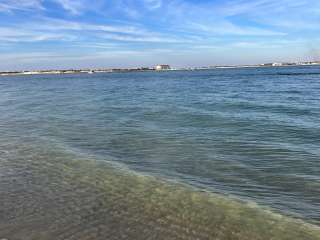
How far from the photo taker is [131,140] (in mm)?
17828

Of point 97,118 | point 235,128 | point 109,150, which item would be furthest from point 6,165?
point 97,118

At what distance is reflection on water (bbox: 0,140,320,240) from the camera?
7992 millimetres

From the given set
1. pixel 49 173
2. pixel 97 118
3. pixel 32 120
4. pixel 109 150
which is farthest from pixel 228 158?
pixel 32 120

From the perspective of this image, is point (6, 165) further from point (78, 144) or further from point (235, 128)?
point (235, 128)

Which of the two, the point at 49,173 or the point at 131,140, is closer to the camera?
the point at 49,173

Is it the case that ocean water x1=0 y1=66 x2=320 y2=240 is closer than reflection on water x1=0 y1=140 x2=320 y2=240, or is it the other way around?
reflection on water x1=0 y1=140 x2=320 y2=240

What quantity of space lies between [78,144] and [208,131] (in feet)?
18.5

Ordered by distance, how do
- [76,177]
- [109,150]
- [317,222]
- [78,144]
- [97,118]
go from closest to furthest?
[317,222]
[76,177]
[109,150]
[78,144]
[97,118]

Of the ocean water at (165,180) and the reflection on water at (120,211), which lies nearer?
the reflection on water at (120,211)

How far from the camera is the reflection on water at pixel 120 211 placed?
7.99 m

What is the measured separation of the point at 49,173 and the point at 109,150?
3861 millimetres

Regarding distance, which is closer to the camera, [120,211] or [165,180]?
[120,211]

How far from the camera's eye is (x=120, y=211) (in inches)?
358

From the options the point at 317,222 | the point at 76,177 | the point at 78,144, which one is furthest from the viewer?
the point at 78,144
